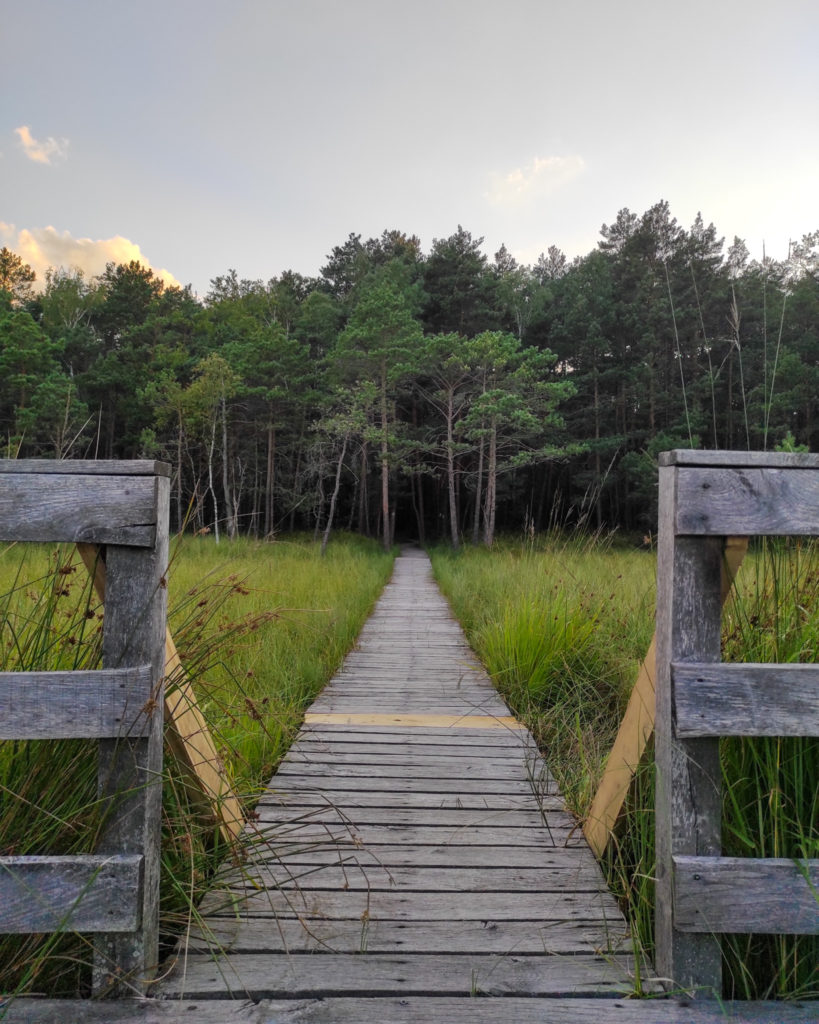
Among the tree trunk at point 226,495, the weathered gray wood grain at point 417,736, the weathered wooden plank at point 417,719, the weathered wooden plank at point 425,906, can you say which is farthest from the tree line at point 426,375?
the weathered wooden plank at point 425,906

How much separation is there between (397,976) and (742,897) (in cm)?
88

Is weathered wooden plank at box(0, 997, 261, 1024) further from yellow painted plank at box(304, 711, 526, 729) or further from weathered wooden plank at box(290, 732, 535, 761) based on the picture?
yellow painted plank at box(304, 711, 526, 729)

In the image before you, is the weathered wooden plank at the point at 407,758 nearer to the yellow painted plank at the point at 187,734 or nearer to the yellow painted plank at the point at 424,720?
the yellow painted plank at the point at 424,720

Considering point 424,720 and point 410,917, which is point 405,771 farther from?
point 410,917

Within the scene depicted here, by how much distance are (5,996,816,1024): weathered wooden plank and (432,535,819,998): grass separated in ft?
0.33

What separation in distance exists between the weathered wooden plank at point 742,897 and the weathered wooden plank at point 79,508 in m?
1.52

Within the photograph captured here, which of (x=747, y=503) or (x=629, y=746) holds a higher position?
(x=747, y=503)

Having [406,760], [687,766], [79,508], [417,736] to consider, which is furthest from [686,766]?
[417,736]

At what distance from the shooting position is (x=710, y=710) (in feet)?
4.16

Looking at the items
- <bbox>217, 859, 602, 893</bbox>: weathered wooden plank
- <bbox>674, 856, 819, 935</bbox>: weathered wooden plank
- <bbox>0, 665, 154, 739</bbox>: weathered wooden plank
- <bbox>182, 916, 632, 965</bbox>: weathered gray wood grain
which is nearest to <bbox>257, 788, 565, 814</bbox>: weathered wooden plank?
<bbox>217, 859, 602, 893</bbox>: weathered wooden plank

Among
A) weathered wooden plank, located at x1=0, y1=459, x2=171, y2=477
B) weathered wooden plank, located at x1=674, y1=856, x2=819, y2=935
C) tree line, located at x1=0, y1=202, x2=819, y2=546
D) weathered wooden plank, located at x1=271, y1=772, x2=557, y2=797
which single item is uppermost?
tree line, located at x1=0, y1=202, x2=819, y2=546

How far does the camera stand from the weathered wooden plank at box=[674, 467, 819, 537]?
4.26 feet

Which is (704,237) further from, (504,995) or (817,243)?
(504,995)

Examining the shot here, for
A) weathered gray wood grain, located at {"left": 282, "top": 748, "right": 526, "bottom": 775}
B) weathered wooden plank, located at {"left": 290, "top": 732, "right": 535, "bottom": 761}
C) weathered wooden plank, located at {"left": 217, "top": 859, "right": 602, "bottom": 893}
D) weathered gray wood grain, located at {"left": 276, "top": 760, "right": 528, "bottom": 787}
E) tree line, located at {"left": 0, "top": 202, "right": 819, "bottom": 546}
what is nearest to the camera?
weathered wooden plank, located at {"left": 217, "top": 859, "right": 602, "bottom": 893}
